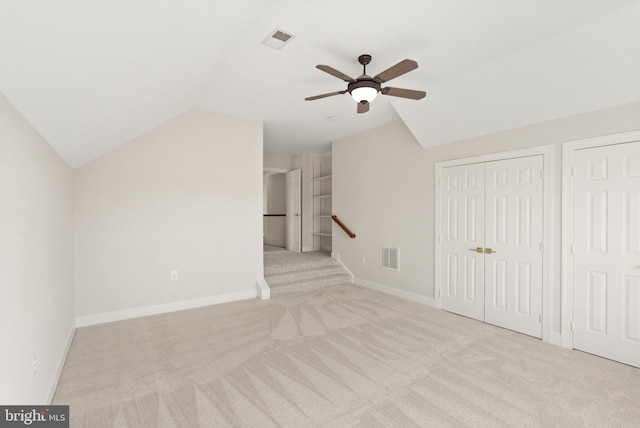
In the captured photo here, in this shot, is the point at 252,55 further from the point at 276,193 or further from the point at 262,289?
the point at 276,193

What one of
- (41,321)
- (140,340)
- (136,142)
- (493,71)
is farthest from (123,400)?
(493,71)

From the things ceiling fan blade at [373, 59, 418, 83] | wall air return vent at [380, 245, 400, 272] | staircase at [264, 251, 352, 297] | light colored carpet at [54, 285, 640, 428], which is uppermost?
ceiling fan blade at [373, 59, 418, 83]

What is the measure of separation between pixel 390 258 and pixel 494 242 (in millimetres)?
1726

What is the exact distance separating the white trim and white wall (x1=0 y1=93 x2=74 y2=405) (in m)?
0.85

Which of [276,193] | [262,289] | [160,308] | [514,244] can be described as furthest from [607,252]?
[276,193]

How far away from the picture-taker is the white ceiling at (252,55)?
1368mm

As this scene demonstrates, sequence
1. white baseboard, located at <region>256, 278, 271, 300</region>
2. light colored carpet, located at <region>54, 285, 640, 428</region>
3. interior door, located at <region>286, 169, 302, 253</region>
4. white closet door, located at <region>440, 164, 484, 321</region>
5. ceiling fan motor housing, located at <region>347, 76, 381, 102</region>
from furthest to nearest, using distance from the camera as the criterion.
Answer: interior door, located at <region>286, 169, 302, 253</region>, white baseboard, located at <region>256, 278, 271, 300</region>, white closet door, located at <region>440, 164, 484, 321</region>, ceiling fan motor housing, located at <region>347, 76, 381, 102</region>, light colored carpet, located at <region>54, 285, 640, 428</region>

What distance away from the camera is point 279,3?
212 cm

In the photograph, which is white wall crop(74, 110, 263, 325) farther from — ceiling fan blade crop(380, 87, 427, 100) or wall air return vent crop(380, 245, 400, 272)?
ceiling fan blade crop(380, 87, 427, 100)

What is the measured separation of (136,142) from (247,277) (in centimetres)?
250

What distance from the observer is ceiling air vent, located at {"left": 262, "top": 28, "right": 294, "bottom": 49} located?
A: 2.45 metres

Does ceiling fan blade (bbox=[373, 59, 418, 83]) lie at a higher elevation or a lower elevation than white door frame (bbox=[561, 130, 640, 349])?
higher

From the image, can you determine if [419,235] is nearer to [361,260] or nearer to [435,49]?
[361,260]

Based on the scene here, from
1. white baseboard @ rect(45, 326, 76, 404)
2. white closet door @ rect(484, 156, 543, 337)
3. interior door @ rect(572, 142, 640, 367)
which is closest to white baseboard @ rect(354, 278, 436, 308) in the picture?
white closet door @ rect(484, 156, 543, 337)
